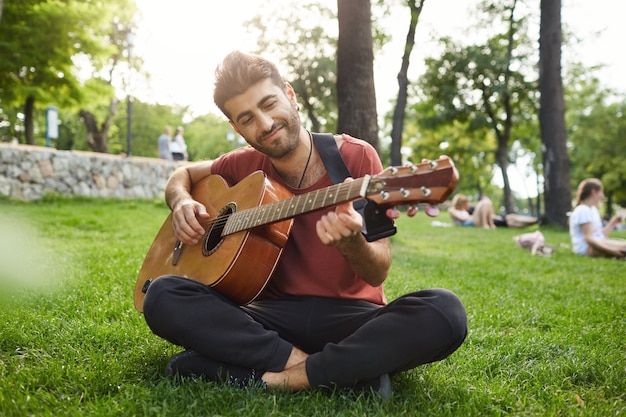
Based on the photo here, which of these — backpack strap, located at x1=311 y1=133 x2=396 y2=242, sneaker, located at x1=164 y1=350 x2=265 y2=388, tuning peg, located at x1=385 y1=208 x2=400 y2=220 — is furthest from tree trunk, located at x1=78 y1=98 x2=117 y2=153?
tuning peg, located at x1=385 y1=208 x2=400 y2=220

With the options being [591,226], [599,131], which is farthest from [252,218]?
[599,131]

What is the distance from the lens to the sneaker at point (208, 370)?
239cm

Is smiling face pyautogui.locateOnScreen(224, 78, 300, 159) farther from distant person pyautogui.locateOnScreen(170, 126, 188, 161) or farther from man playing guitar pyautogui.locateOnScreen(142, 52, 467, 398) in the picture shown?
distant person pyautogui.locateOnScreen(170, 126, 188, 161)

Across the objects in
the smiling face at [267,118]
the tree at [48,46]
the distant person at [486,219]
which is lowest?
the distant person at [486,219]

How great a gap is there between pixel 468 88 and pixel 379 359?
23827 millimetres

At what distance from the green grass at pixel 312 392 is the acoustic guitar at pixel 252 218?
0.49 metres

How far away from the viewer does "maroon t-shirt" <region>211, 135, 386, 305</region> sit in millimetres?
2590

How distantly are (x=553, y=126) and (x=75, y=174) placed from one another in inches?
522

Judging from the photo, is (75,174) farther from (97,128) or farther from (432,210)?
(97,128)

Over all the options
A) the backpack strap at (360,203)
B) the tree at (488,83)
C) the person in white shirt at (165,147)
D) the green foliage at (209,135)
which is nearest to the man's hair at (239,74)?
the backpack strap at (360,203)

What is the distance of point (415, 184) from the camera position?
1880mm

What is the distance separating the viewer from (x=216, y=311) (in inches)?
94.2

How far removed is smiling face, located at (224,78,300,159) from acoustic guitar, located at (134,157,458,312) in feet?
0.58

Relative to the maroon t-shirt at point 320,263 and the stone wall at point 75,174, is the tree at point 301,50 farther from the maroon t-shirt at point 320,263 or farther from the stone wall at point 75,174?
the maroon t-shirt at point 320,263
